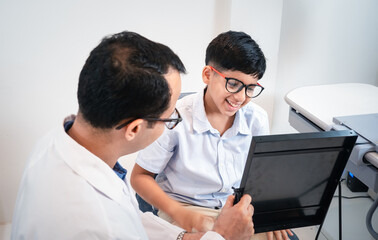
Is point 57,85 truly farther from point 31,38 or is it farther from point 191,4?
point 191,4

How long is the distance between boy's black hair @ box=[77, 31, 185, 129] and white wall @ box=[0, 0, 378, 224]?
1.10 metres

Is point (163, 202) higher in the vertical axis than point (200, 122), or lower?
lower

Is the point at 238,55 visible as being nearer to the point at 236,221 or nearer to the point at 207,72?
the point at 207,72

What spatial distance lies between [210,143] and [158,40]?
2.96 ft

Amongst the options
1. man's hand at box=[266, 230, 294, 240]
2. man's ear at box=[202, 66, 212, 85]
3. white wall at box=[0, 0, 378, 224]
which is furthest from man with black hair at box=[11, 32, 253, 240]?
white wall at box=[0, 0, 378, 224]

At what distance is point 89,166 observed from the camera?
780 mm

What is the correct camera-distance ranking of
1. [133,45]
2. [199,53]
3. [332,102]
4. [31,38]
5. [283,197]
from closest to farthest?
[133,45] < [283,197] < [332,102] < [31,38] < [199,53]

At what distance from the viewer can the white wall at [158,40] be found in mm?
1761

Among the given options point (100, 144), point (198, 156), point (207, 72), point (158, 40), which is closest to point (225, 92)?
point (207, 72)

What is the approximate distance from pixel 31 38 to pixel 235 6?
1.07m

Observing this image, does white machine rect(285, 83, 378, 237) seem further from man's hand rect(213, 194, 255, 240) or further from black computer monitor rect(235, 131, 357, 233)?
man's hand rect(213, 194, 255, 240)

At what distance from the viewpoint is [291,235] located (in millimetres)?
1248

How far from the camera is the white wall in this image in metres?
1.76

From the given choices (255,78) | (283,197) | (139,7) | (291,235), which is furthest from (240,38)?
(139,7)
